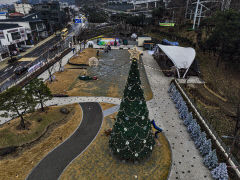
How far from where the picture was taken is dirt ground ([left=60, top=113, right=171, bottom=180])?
1452cm

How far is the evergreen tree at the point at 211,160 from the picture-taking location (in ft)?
48.1

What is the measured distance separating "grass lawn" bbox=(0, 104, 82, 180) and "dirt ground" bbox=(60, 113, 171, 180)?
3892mm

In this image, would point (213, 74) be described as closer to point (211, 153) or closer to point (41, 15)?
point (211, 153)

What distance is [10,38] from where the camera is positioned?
50.2 m

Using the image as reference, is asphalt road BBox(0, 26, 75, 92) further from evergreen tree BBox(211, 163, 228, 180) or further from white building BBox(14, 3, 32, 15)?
white building BBox(14, 3, 32, 15)

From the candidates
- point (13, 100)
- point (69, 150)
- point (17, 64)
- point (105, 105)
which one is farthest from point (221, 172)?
point (17, 64)

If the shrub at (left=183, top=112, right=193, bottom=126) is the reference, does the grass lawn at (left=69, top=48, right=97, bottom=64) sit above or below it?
above

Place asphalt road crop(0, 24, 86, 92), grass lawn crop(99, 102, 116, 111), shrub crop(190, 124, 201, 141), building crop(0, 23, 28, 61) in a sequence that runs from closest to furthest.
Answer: shrub crop(190, 124, 201, 141), grass lawn crop(99, 102, 116, 111), asphalt road crop(0, 24, 86, 92), building crop(0, 23, 28, 61)

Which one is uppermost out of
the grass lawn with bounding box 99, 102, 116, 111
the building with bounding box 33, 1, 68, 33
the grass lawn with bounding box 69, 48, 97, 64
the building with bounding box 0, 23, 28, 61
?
the building with bounding box 33, 1, 68, 33

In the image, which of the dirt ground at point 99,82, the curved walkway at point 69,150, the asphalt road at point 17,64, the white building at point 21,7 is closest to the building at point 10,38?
the asphalt road at point 17,64

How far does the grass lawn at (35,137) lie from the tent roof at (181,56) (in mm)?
22027

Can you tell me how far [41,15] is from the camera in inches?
3150

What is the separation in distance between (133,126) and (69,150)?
7.96 meters

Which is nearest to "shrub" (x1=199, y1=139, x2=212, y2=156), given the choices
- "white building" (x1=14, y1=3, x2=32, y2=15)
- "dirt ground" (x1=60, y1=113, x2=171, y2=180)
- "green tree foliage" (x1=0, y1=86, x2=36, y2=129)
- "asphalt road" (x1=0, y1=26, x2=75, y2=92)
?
"dirt ground" (x1=60, y1=113, x2=171, y2=180)
